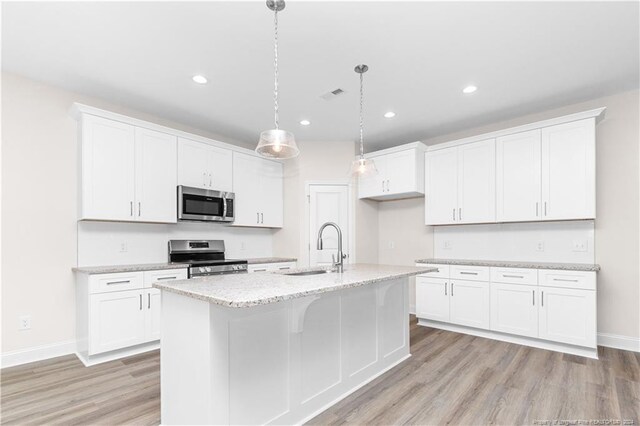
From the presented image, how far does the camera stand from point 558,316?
3418 mm

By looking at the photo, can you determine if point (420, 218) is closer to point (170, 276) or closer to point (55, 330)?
point (170, 276)

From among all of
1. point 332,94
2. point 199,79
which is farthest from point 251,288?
point 332,94

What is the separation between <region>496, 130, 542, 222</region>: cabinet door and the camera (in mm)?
3801

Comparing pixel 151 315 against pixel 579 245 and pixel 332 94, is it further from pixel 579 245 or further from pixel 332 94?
pixel 579 245

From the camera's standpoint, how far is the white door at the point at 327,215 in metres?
4.98

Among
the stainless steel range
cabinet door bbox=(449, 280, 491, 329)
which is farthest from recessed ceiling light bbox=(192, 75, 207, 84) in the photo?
cabinet door bbox=(449, 280, 491, 329)

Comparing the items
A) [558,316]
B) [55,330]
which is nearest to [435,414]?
[558,316]

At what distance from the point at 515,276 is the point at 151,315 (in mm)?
3975

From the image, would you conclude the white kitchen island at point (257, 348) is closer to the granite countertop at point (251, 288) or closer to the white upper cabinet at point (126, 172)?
the granite countertop at point (251, 288)

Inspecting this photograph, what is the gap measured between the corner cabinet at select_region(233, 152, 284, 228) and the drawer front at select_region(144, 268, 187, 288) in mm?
1093

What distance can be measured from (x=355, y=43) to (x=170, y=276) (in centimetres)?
296

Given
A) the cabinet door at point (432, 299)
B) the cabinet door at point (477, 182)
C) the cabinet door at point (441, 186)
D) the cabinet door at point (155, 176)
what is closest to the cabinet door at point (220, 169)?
the cabinet door at point (155, 176)

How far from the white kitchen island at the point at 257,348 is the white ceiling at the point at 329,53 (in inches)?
71.0

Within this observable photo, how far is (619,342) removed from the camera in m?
3.47
